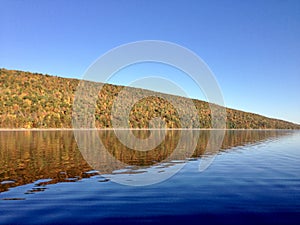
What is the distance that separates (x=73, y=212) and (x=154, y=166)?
14312 mm

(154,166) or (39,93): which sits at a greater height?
(39,93)

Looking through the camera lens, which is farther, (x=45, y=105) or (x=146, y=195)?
(x=45, y=105)

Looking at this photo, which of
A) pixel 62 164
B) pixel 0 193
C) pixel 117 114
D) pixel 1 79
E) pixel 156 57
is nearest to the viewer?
pixel 0 193

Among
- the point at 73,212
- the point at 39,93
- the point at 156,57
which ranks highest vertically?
the point at 39,93

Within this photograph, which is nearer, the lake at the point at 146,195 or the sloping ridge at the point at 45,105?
the lake at the point at 146,195

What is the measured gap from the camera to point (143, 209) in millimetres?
13164

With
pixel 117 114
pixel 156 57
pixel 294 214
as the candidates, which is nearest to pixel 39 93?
pixel 117 114

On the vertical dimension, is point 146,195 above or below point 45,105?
below

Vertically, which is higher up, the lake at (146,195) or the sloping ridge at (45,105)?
the sloping ridge at (45,105)

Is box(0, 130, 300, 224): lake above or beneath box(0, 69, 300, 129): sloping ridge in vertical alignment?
beneath

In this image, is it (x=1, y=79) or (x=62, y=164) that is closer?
(x=62, y=164)

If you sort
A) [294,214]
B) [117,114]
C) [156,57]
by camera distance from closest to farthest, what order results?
[294,214] < [156,57] < [117,114]

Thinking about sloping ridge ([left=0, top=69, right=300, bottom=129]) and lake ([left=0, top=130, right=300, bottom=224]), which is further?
sloping ridge ([left=0, top=69, right=300, bottom=129])

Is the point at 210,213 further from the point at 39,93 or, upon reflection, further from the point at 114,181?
the point at 39,93
